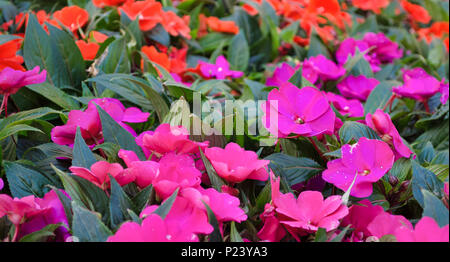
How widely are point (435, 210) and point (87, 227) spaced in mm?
576

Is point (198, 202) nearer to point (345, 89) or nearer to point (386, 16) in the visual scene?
point (345, 89)

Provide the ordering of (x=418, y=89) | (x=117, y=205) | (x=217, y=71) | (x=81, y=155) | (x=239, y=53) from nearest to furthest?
(x=117, y=205)
(x=81, y=155)
(x=418, y=89)
(x=217, y=71)
(x=239, y=53)

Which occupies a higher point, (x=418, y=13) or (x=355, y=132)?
(x=355, y=132)

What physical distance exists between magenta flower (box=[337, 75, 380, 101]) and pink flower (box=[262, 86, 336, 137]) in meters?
0.70

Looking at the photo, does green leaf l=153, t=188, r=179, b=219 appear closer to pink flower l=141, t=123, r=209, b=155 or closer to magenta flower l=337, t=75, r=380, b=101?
pink flower l=141, t=123, r=209, b=155

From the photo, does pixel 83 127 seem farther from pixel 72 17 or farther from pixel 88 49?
pixel 72 17

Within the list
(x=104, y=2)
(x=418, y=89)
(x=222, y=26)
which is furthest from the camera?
(x=222, y=26)

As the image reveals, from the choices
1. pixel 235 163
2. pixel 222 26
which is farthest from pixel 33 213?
pixel 222 26

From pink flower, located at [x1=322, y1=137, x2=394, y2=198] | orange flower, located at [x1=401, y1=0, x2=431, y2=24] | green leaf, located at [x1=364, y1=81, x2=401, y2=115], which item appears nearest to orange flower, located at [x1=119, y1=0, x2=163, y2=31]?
green leaf, located at [x1=364, y1=81, x2=401, y2=115]

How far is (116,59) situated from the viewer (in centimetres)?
147

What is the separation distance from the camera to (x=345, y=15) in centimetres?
256

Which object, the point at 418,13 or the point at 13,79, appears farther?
the point at 418,13
